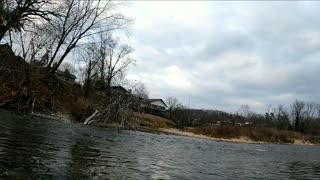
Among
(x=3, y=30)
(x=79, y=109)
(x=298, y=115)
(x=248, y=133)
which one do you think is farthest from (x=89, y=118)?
(x=298, y=115)

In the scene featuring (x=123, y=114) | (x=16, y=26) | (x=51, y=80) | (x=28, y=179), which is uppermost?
(x=16, y=26)

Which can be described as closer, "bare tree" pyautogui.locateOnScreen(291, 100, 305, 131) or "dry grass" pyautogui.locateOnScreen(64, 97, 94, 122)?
"dry grass" pyautogui.locateOnScreen(64, 97, 94, 122)

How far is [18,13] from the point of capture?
137ft

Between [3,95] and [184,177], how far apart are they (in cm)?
2698

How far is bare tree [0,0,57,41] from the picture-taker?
39.9 meters

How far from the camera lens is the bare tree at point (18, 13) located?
1571 inches

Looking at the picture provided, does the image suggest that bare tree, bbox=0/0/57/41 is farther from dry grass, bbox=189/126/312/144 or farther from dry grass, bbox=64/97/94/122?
dry grass, bbox=189/126/312/144

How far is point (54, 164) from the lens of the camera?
1085cm

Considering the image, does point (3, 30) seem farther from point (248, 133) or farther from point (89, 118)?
point (248, 133)

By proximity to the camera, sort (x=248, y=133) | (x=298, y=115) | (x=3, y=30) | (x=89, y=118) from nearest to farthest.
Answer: (x=89, y=118), (x=3, y=30), (x=248, y=133), (x=298, y=115)

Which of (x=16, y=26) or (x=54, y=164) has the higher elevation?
(x=16, y=26)

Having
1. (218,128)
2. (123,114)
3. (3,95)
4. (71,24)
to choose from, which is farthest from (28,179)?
(218,128)

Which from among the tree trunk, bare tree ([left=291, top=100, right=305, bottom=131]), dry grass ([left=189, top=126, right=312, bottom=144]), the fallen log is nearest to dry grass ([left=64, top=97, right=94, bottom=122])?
the fallen log

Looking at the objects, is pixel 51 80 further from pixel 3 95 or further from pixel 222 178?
pixel 222 178
